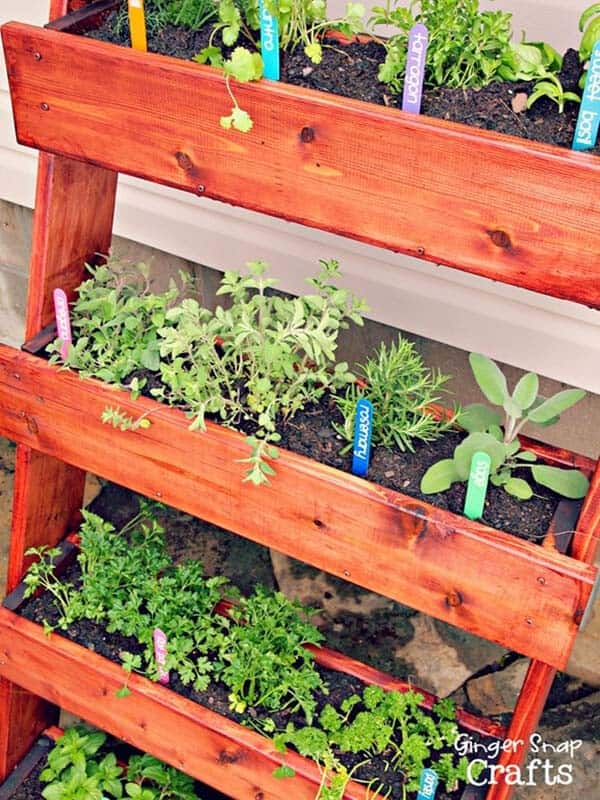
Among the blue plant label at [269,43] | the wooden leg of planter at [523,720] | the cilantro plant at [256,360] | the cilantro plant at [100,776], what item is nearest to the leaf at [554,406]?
the cilantro plant at [256,360]

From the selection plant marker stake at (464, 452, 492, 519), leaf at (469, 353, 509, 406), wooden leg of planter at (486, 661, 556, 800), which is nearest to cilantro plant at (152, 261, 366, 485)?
leaf at (469, 353, 509, 406)

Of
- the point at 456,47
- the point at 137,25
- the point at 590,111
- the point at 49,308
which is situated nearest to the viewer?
the point at 590,111

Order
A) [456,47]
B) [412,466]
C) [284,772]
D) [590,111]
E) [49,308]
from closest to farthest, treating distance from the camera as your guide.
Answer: [590,111]
[456,47]
[412,466]
[284,772]
[49,308]

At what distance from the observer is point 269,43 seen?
1378 mm

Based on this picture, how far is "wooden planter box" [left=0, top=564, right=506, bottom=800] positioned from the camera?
1.84m

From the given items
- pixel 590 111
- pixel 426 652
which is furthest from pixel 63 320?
pixel 426 652

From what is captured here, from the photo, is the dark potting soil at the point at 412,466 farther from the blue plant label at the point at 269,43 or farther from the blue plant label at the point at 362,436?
the blue plant label at the point at 269,43

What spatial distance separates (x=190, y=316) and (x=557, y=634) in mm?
816

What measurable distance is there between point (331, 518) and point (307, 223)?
0.49 meters

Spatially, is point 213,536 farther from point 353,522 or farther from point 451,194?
point 451,194

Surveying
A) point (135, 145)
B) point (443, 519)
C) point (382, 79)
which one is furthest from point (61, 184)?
point (443, 519)

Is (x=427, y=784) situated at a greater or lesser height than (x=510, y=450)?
lesser

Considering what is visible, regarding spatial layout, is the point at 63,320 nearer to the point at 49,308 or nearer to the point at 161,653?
the point at 49,308

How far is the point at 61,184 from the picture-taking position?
1.79 meters
